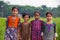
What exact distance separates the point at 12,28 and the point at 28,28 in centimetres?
31

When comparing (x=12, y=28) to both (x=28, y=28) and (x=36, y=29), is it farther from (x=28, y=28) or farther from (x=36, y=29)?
(x=36, y=29)

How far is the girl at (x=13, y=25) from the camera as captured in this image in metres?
4.39

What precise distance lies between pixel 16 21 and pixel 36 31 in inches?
17.3

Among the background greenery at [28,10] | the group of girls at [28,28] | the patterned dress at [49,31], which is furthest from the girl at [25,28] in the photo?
the background greenery at [28,10]

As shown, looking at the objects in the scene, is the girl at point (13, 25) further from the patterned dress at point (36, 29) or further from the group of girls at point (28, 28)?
the patterned dress at point (36, 29)

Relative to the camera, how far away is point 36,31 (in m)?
4.40

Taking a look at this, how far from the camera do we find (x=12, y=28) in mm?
4406

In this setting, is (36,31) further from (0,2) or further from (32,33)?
(0,2)

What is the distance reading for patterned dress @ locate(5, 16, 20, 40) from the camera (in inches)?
173

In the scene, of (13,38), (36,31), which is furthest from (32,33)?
(13,38)

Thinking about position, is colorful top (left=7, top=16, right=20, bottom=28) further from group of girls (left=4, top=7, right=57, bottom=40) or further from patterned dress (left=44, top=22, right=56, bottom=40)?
patterned dress (left=44, top=22, right=56, bottom=40)

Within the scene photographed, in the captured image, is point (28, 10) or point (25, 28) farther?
point (28, 10)

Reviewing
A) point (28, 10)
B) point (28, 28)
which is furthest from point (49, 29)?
point (28, 10)

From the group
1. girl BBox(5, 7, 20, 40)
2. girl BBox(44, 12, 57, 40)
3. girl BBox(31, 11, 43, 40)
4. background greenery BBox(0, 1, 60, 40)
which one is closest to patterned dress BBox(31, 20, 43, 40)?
girl BBox(31, 11, 43, 40)
